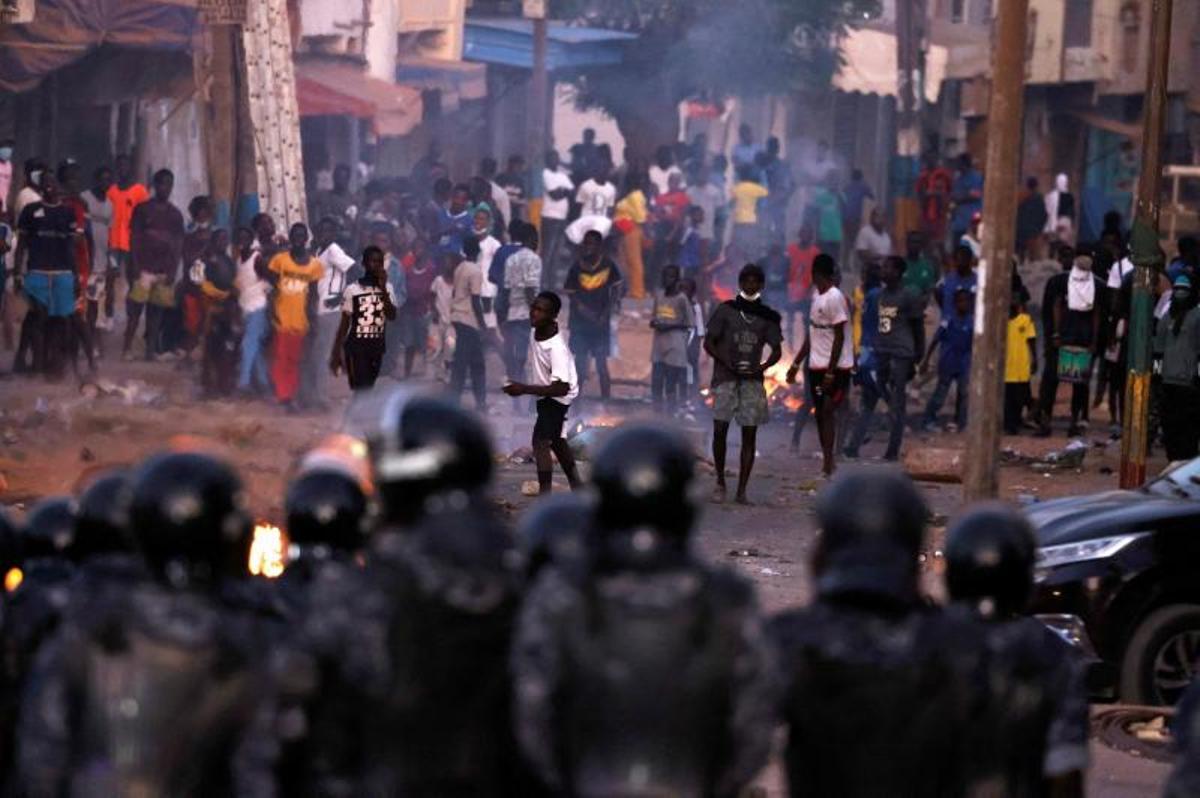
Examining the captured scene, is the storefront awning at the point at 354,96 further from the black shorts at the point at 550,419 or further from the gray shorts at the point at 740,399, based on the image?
the black shorts at the point at 550,419

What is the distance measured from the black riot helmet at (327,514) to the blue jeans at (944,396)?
1602 centimetres

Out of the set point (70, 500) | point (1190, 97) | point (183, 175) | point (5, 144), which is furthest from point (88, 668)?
point (1190, 97)

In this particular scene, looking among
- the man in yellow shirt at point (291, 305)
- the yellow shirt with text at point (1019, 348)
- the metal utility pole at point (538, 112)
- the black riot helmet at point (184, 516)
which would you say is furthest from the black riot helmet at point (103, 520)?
the metal utility pole at point (538, 112)

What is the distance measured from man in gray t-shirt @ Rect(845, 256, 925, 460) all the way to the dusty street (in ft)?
1.03

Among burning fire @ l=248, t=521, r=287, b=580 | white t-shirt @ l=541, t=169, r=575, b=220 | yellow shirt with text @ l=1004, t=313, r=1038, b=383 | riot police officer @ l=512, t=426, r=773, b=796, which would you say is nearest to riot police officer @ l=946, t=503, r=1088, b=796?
riot police officer @ l=512, t=426, r=773, b=796

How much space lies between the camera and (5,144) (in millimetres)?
23266

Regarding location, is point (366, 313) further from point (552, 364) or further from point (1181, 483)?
point (1181, 483)

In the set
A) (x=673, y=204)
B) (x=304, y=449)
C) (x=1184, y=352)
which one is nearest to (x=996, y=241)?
(x=1184, y=352)

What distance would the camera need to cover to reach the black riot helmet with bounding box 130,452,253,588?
482 centimetres

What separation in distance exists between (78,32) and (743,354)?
473 inches

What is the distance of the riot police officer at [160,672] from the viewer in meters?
4.79

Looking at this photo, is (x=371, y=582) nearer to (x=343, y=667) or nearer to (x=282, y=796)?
(x=343, y=667)

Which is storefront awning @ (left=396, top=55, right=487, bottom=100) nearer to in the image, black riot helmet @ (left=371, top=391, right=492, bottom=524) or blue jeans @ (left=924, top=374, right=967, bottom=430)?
blue jeans @ (left=924, top=374, right=967, bottom=430)

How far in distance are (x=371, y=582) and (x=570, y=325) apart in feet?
57.3
